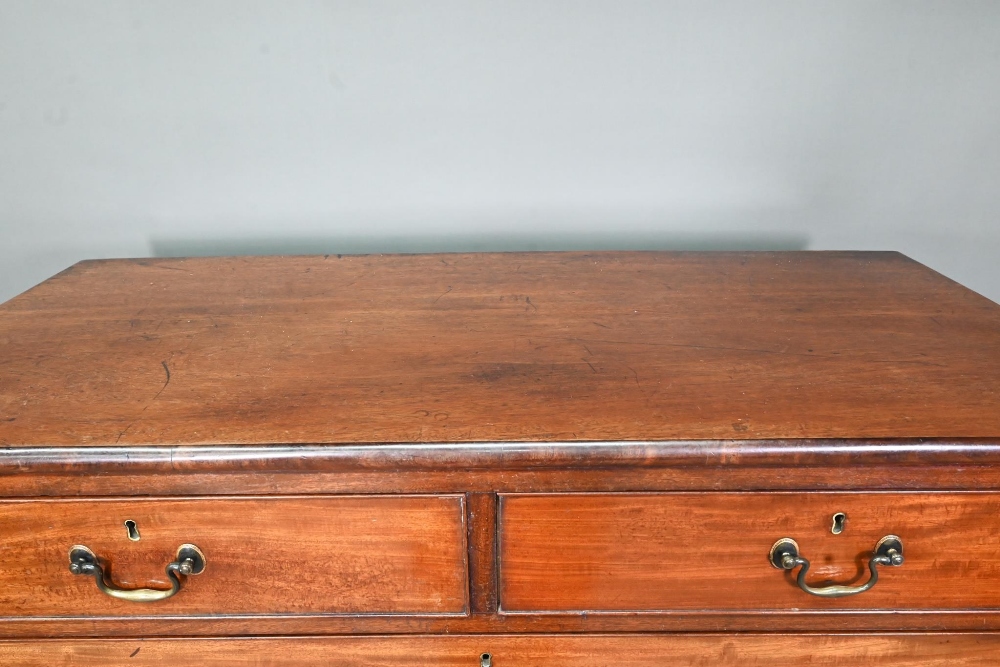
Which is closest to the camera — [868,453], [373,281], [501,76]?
[868,453]

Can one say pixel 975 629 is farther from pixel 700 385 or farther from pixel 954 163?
pixel 954 163

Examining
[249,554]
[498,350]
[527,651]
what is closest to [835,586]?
[527,651]

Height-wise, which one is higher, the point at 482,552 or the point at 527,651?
the point at 482,552

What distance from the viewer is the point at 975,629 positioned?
725mm

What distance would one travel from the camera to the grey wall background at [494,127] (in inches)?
43.8

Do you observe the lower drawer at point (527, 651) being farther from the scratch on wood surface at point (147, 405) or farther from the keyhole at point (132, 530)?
the scratch on wood surface at point (147, 405)

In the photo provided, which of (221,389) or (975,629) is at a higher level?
(221,389)

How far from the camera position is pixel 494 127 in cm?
117

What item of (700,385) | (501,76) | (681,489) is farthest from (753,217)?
(681,489)

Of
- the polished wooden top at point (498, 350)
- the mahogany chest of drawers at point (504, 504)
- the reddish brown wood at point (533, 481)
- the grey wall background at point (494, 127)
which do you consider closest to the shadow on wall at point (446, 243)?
the grey wall background at point (494, 127)

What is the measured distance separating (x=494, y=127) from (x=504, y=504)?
703 mm

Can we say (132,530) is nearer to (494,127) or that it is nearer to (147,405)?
(147,405)

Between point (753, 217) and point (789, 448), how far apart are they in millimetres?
700

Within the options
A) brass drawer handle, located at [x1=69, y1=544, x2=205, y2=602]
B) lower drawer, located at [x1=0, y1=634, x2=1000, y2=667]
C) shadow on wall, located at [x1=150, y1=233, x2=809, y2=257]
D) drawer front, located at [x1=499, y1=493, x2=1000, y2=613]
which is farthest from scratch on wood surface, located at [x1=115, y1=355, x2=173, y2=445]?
shadow on wall, located at [x1=150, y1=233, x2=809, y2=257]
